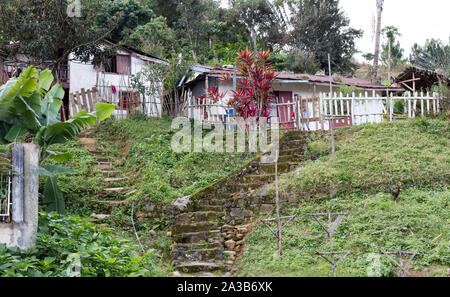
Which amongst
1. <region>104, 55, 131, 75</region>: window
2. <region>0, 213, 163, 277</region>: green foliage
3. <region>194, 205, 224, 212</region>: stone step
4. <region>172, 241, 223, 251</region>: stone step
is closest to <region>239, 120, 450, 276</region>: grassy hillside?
<region>172, 241, 223, 251</region>: stone step

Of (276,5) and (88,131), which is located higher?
(276,5)

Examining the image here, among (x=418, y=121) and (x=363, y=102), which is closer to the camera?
(x=418, y=121)

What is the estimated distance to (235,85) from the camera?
16.9 m

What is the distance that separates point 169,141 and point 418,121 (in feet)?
24.2

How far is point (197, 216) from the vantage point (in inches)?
407

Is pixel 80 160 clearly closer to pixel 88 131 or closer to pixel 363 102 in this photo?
pixel 88 131

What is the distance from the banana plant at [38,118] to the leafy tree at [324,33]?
20810 mm

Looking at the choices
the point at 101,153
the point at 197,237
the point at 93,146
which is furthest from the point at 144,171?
the point at 197,237

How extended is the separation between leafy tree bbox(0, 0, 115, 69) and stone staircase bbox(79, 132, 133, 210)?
328cm

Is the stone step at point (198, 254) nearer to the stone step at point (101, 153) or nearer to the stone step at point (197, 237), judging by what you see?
the stone step at point (197, 237)

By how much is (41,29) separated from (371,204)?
39.9 ft

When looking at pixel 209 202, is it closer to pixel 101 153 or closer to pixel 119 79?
pixel 101 153
